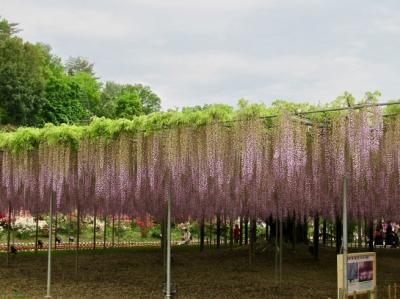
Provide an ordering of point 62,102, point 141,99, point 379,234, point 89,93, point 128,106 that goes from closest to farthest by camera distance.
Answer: point 379,234, point 62,102, point 128,106, point 89,93, point 141,99

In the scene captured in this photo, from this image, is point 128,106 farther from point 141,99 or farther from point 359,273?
point 359,273

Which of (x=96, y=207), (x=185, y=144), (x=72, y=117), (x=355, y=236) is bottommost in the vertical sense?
(x=355, y=236)

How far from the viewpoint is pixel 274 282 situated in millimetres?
13188

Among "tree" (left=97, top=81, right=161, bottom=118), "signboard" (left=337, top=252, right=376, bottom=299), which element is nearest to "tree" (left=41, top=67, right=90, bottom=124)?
"tree" (left=97, top=81, right=161, bottom=118)

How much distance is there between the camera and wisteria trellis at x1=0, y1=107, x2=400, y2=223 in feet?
26.9

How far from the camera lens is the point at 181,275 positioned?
561 inches

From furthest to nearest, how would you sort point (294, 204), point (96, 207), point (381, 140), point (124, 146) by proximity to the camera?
point (96, 207), point (294, 204), point (124, 146), point (381, 140)

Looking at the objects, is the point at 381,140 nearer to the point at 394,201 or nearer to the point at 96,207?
the point at 394,201

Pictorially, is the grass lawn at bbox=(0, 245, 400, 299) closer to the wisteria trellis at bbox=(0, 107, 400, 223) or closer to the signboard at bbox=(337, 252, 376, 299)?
the wisteria trellis at bbox=(0, 107, 400, 223)

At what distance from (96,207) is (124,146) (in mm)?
6927

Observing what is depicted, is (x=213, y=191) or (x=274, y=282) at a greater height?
(x=213, y=191)

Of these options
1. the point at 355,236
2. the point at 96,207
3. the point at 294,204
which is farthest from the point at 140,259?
the point at 355,236

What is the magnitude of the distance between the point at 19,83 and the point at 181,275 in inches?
1323

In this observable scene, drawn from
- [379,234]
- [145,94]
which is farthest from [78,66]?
[379,234]
